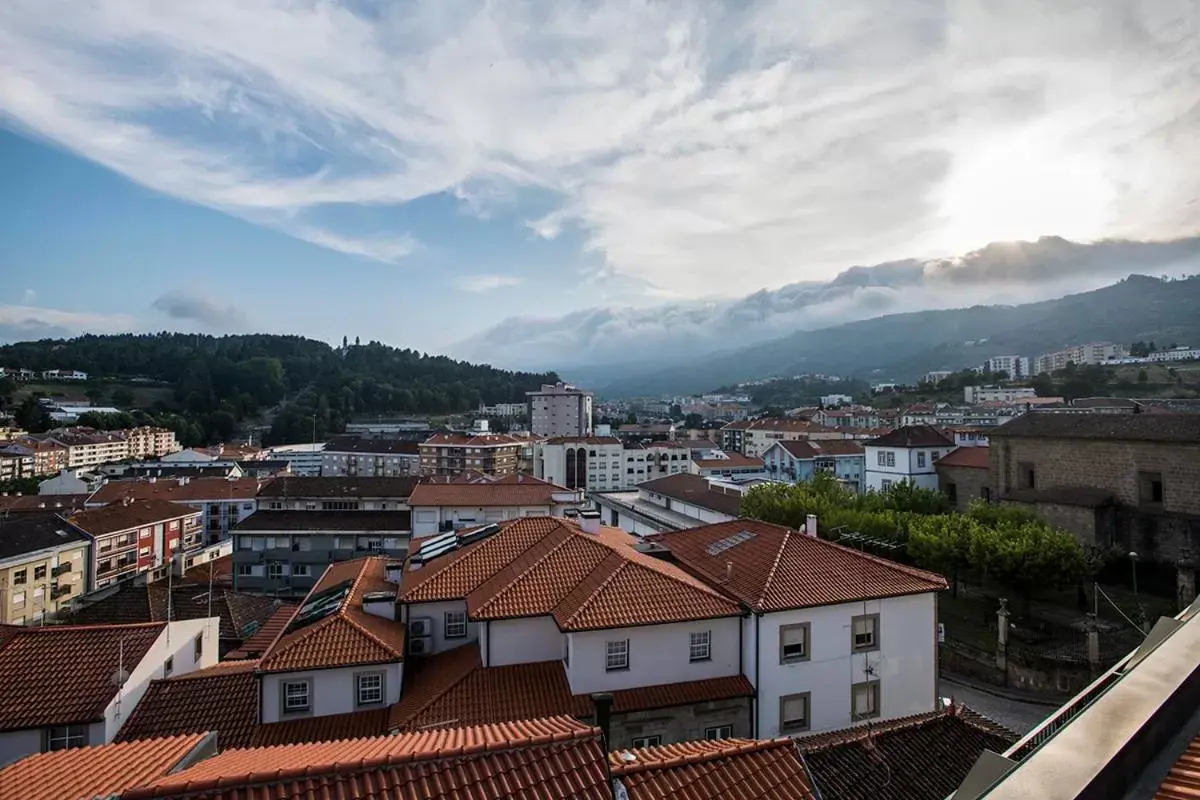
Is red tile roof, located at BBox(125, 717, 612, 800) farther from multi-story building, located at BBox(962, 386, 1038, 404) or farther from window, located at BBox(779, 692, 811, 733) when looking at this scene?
multi-story building, located at BBox(962, 386, 1038, 404)

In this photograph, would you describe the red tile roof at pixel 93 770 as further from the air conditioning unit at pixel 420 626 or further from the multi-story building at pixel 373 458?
the multi-story building at pixel 373 458

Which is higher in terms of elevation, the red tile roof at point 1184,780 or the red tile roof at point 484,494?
the red tile roof at point 1184,780

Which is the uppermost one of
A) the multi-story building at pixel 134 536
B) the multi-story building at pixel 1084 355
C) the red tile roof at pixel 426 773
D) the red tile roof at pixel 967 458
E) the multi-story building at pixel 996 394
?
the multi-story building at pixel 1084 355

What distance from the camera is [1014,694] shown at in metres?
21.2

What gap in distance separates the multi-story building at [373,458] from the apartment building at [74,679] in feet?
280

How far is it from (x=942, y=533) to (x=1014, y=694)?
7560mm

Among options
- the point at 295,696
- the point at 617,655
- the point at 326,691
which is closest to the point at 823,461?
the point at 617,655

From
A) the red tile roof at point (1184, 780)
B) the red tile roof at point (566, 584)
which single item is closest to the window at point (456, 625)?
the red tile roof at point (566, 584)

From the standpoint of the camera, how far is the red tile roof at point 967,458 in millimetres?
46062

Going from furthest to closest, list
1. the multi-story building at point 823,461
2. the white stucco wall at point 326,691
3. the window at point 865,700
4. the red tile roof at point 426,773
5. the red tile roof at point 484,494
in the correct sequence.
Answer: the multi-story building at point 823,461 < the red tile roof at point 484,494 < the window at point 865,700 < the white stucco wall at point 326,691 < the red tile roof at point 426,773

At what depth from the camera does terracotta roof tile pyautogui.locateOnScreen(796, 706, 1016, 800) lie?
10547 millimetres

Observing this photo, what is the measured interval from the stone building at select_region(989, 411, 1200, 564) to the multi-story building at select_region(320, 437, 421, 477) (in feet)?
274

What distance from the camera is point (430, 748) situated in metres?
6.14

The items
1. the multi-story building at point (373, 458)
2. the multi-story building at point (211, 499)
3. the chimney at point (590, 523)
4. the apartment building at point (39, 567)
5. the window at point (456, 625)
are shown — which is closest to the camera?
the window at point (456, 625)
